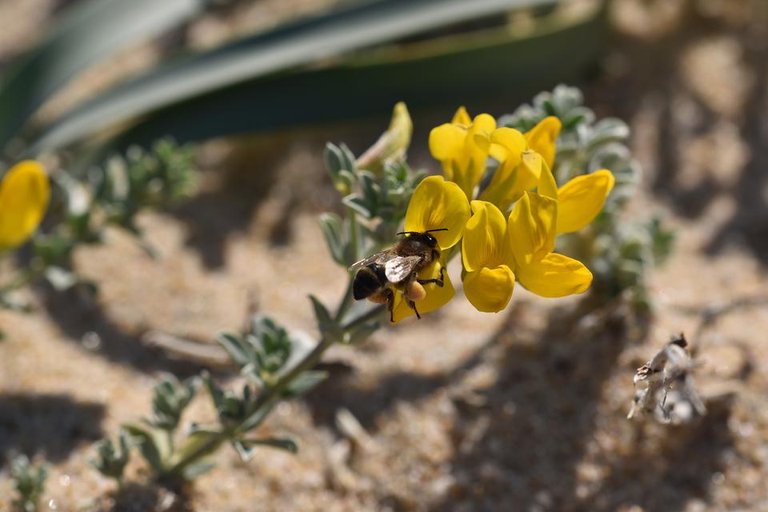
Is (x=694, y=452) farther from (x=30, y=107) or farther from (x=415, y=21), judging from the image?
(x=30, y=107)

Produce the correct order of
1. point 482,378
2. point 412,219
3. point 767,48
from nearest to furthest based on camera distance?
point 412,219
point 482,378
point 767,48

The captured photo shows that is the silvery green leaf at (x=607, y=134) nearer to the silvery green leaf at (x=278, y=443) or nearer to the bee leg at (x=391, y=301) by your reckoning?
the bee leg at (x=391, y=301)

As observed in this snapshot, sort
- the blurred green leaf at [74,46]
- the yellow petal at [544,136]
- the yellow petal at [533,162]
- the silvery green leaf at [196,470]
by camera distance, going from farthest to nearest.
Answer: the blurred green leaf at [74,46] < the silvery green leaf at [196,470] < the yellow petal at [544,136] < the yellow petal at [533,162]

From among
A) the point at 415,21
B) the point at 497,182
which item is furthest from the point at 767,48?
the point at 497,182

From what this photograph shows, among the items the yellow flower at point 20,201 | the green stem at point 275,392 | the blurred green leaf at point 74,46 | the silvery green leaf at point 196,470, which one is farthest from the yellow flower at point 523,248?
the blurred green leaf at point 74,46

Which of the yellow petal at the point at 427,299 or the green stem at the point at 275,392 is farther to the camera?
the green stem at the point at 275,392

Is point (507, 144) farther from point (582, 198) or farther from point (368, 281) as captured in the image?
point (368, 281)

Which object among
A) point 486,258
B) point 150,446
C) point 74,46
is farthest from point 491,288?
point 74,46
